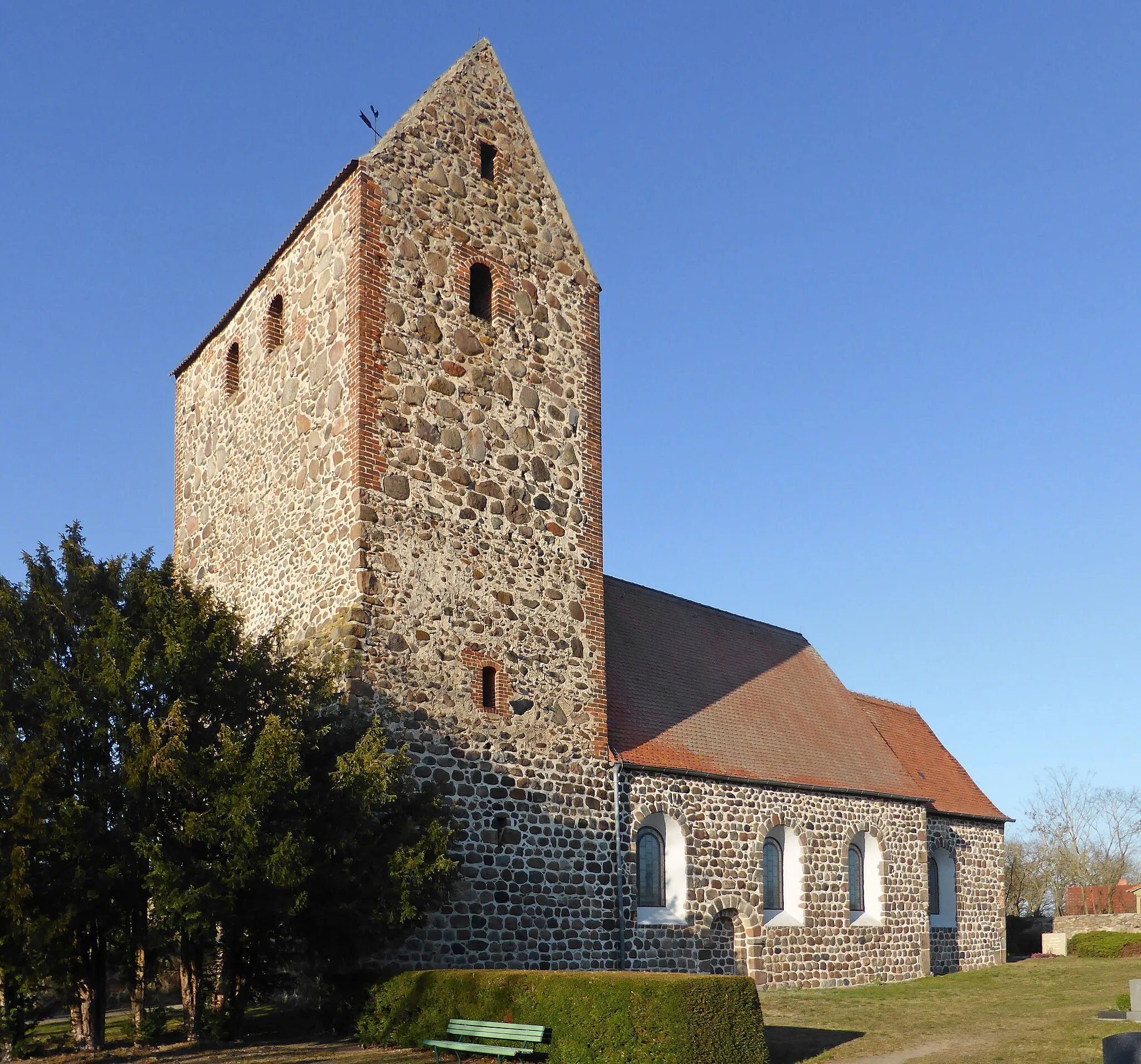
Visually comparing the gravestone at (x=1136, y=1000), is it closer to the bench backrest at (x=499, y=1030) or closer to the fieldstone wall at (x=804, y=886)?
the fieldstone wall at (x=804, y=886)

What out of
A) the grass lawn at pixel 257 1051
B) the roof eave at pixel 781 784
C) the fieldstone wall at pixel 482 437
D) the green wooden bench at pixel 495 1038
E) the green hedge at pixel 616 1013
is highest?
the fieldstone wall at pixel 482 437

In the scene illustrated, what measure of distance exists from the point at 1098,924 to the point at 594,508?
82.4ft

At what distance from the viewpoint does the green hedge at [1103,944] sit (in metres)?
31.1

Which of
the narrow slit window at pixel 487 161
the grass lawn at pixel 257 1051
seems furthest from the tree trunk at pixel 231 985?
the narrow slit window at pixel 487 161

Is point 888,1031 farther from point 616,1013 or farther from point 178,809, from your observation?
point 178,809

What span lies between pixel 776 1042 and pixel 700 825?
5.86m

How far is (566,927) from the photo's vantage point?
1873 centimetres

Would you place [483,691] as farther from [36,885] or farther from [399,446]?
[36,885]

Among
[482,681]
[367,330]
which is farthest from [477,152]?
[482,681]

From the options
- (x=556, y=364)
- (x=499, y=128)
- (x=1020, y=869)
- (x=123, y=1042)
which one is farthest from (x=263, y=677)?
(x=1020, y=869)

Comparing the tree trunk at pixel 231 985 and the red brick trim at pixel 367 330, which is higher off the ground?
the red brick trim at pixel 367 330

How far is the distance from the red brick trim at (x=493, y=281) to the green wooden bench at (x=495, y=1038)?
1151cm

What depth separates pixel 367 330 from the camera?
18.5 m

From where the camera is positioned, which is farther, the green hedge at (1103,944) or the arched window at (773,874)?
the green hedge at (1103,944)
